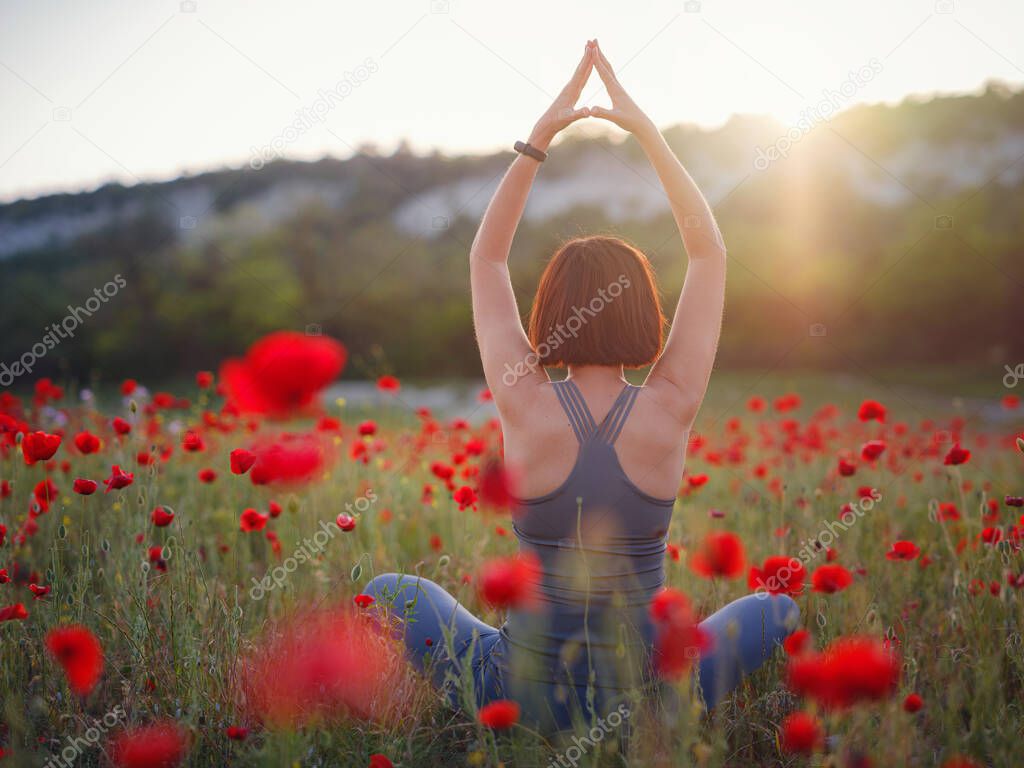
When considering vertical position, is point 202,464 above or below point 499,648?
above

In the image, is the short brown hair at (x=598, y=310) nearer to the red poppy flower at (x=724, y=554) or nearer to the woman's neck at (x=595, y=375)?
the woman's neck at (x=595, y=375)

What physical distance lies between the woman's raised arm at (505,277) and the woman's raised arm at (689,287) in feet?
0.40

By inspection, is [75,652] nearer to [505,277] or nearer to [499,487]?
[499,487]

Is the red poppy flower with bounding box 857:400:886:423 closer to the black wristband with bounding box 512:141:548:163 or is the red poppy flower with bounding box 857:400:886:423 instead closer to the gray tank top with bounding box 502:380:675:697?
the gray tank top with bounding box 502:380:675:697

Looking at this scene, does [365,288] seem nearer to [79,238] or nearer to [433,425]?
[79,238]

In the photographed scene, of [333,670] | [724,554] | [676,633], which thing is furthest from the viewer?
[333,670]

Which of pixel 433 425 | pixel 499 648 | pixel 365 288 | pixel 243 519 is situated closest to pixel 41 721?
pixel 243 519

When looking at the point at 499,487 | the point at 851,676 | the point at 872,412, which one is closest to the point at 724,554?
the point at 851,676

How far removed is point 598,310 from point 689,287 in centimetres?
24

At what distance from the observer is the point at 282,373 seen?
1281 millimetres

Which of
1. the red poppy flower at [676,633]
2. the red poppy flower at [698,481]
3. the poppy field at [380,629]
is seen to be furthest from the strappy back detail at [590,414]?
the red poppy flower at [698,481]

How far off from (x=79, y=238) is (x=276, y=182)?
31.6ft

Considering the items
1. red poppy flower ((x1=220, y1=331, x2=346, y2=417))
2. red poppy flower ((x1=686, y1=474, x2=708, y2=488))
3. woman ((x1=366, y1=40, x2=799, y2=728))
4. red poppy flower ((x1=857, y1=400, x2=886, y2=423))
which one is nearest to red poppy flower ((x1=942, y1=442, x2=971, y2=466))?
red poppy flower ((x1=857, y1=400, x2=886, y2=423))

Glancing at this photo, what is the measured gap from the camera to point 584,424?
1.68 m
